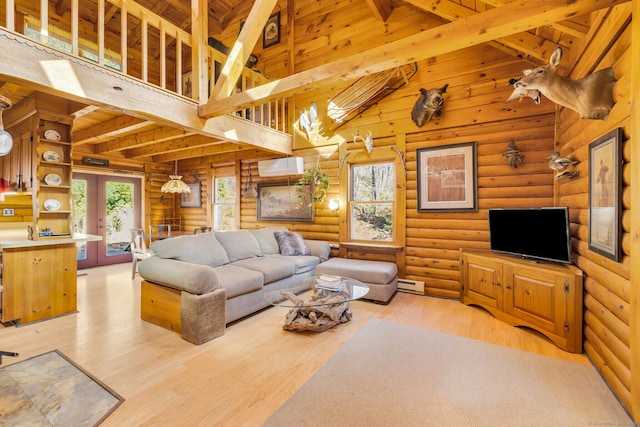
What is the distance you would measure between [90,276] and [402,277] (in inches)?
208

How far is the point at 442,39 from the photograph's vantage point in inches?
81.8

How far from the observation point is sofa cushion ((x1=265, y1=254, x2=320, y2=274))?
13.2 ft

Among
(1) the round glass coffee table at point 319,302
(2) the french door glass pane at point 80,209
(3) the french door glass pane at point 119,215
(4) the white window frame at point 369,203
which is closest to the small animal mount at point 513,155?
(4) the white window frame at point 369,203

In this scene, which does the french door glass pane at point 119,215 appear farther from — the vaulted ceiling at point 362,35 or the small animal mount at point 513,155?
the small animal mount at point 513,155

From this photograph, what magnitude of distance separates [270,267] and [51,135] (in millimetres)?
2847

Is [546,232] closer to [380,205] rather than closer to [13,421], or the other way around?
[380,205]

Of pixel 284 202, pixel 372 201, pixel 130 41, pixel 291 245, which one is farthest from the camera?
pixel 130 41

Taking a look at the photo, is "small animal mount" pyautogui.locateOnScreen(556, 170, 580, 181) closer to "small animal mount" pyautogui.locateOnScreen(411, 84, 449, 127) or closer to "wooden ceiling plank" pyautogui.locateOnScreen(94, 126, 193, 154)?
"small animal mount" pyautogui.locateOnScreen(411, 84, 449, 127)

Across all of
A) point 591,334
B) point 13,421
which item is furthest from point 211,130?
point 591,334

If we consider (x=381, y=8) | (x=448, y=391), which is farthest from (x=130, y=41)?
(x=448, y=391)

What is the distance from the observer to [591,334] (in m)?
2.29

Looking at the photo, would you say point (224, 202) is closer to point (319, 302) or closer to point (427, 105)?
point (319, 302)

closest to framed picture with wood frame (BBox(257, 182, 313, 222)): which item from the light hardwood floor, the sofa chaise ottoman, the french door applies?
the sofa chaise ottoman

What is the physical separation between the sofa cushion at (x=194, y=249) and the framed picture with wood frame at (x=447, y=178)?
2829 millimetres
